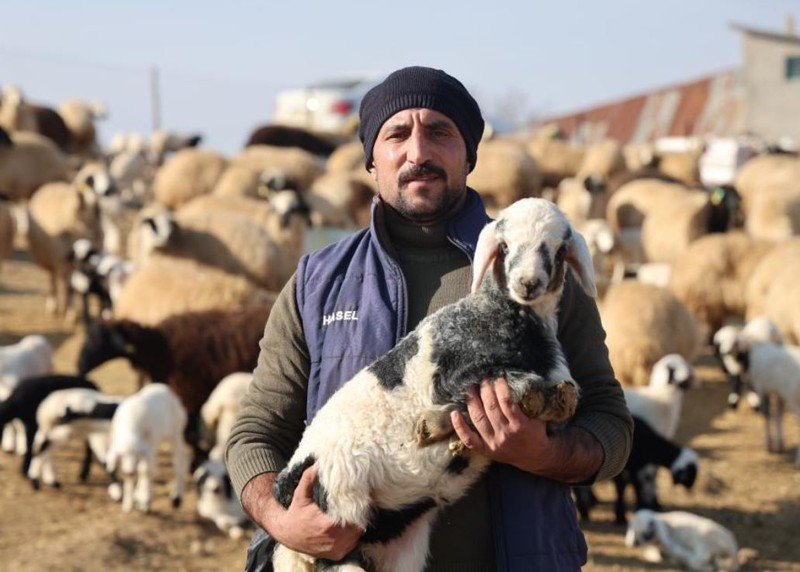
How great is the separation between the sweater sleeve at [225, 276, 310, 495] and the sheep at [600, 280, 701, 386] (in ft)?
23.0

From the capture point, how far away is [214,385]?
8609 mm

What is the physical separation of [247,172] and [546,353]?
16651mm

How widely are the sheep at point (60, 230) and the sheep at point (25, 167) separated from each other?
4662 mm

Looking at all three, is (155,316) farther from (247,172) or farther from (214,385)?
(247,172)

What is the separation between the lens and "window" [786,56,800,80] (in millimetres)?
40188

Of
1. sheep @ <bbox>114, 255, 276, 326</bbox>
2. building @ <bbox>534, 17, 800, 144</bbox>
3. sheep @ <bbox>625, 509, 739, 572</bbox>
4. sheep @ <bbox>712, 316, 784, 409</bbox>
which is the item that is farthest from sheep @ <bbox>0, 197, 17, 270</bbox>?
building @ <bbox>534, 17, 800, 144</bbox>

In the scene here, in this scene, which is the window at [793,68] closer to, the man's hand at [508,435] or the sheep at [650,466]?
the sheep at [650,466]

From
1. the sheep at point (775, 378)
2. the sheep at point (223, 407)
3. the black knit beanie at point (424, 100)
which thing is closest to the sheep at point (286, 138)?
the sheep at point (775, 378)

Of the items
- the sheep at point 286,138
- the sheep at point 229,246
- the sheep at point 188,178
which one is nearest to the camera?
the sheep at point 229,246

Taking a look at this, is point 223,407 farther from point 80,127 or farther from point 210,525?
point 80,127

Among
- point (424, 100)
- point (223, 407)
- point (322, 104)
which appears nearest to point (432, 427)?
point (424, 100)

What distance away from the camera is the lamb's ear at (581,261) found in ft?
8.34

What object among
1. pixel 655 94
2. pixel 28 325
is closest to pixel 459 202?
pixel 28 325

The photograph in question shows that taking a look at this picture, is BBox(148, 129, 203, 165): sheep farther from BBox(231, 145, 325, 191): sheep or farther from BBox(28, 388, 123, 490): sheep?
BBox(28, 388, 123, 490): sheep
